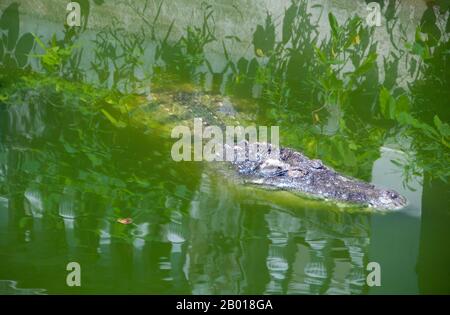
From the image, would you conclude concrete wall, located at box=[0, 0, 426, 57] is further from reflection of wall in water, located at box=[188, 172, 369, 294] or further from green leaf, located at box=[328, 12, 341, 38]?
reflection of wall in water, located at box=[188, 172, 369, 294]

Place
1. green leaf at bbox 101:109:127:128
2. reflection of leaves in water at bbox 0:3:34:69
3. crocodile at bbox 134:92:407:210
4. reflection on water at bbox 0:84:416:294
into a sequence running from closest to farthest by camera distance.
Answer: reflection on water at bbox 0:84:416:294, crocodile at bbox 134:92:407:210, green leaf at bbox 101:109:127:128, reflection of leaves in water at bbox 0:3:34:69

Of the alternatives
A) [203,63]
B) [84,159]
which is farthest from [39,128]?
[203,63]

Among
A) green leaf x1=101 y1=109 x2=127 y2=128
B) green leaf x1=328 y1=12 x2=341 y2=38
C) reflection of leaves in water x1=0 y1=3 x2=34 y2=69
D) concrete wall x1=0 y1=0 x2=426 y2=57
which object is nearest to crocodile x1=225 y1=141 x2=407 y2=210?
green leaf x1=101 y1=109 x2=127 y2=128

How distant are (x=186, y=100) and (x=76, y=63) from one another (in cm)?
86

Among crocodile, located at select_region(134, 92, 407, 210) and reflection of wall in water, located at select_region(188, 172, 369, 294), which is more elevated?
crocodile, located at select_region(134, 92, 407, 210)

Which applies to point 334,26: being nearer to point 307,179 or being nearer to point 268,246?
point 307,179

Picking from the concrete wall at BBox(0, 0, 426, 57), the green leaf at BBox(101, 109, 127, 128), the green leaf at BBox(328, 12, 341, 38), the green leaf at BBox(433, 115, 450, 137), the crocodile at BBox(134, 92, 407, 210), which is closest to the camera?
the crocodile at BBox(134, 92, 407, 210)

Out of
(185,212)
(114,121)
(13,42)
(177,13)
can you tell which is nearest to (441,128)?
(185,212)

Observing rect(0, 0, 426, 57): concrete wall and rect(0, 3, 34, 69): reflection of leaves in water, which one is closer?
rect(0, 3, 34, 69): reflection of leaves in water

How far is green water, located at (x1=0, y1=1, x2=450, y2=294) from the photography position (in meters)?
2.93

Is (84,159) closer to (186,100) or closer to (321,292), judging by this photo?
(186,100)

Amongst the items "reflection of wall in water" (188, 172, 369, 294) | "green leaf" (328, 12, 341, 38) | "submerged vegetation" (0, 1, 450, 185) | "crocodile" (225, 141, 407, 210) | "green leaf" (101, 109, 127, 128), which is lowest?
"reflection of wall in water" (188, 172, 369, 294)
